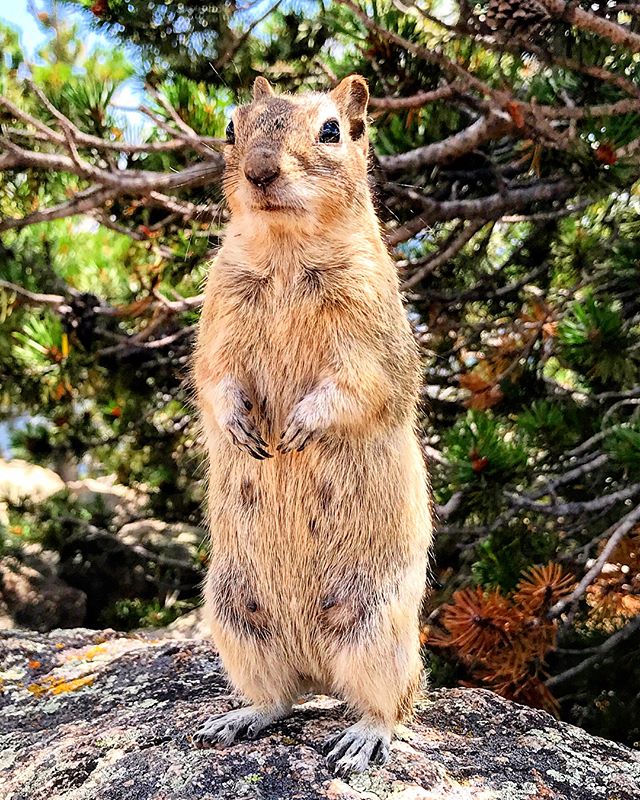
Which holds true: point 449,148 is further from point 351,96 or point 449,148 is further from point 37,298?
point 37,298

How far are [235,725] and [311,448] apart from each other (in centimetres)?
82

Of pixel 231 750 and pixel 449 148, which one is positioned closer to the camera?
pixel 231 750

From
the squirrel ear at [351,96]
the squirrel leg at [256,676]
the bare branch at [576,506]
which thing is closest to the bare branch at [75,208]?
the squirrel ear at [351,96]

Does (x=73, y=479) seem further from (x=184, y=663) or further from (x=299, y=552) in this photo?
(x=299, y=552)

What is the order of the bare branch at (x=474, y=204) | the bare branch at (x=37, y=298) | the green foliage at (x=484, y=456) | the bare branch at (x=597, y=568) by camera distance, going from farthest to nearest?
the bare branch at (x=37, y=298)
the bare branch at (x=474, y=204)
the green foliage at (x=484, y=456)
the bare branch at (x=597, y=568)

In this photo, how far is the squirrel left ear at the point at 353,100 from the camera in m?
2.66

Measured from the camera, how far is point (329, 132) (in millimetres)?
2479

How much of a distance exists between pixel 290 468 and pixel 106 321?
272 centimetres

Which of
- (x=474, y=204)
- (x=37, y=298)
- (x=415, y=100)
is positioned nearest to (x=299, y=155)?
(x=415, y=100)

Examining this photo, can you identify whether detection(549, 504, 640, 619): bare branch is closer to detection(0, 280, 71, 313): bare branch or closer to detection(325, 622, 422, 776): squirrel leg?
detection(325, 622, 422, 776): squirrel leg

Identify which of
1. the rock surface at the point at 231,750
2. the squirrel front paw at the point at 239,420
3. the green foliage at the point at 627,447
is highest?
the squirrel front paw at the point at 239,420

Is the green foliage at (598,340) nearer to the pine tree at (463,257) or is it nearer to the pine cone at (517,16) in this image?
the pine tree at (463,257)

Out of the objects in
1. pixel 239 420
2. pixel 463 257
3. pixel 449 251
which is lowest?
pixel 239 420

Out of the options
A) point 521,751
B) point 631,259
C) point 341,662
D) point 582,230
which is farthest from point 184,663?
point 582,230
